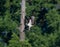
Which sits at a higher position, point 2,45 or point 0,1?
point 0,1

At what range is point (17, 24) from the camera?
12.7 meters

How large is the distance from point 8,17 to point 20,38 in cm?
65

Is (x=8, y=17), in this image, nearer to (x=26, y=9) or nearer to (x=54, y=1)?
(x=26, y=9)

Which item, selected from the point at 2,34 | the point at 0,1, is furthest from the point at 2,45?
the point at 0,1

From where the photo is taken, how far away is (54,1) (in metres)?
12.9

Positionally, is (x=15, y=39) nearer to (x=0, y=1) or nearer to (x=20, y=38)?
(x=20, y=38)

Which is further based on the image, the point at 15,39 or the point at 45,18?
the point at 45,18

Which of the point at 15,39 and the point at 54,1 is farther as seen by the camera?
the point at 54,1

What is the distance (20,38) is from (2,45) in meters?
0.52

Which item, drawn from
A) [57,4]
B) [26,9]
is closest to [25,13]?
[26,9]

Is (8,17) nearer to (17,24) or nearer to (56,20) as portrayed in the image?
(17,24)

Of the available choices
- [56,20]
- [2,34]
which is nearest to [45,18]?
[56,20]

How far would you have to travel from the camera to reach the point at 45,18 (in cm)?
1295

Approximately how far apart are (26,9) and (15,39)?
967 millimetres
